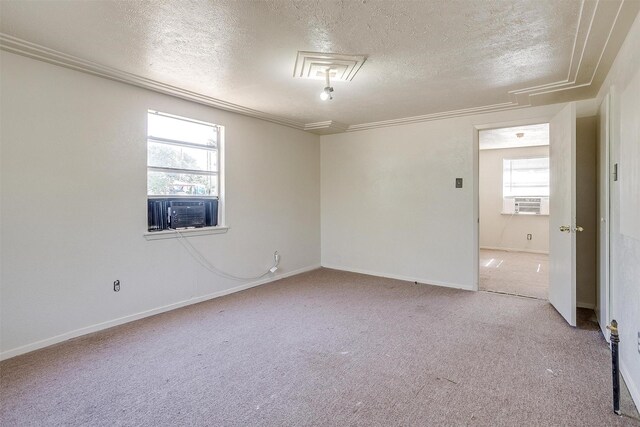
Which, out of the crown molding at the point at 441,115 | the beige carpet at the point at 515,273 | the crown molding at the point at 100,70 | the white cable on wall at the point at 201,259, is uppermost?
the crown molding at the point at 441,115

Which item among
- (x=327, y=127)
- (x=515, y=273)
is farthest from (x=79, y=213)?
(x=515, y=273)

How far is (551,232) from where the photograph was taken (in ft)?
11.6

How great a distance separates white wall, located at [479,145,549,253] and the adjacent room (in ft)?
9.10

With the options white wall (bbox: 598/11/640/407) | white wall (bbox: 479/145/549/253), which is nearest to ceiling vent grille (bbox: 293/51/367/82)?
white wall (bbox: 598/11/640/407)

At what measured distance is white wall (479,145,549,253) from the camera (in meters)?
7.09

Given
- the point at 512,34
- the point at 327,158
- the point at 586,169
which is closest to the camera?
the point at 512,34

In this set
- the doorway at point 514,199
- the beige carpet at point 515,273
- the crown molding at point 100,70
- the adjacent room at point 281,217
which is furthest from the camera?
the doorway at point 514,199

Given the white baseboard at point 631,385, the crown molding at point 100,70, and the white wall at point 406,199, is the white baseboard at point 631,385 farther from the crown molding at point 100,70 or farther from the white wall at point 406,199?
the crown molding at point 100,70

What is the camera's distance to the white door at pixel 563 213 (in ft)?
9.64

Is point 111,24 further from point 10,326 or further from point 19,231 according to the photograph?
point 10,326

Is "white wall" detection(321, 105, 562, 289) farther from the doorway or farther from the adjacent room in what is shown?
Answer: the doorway

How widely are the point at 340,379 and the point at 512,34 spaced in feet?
8.57

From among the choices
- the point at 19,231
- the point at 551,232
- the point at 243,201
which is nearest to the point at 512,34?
the point at 551,232

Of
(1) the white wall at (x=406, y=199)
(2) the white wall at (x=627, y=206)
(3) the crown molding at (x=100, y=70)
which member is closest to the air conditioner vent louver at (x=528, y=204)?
(1) the white wall at (x=406, y=199)
